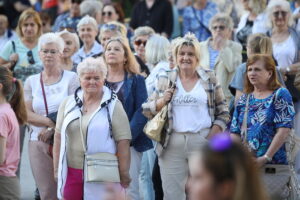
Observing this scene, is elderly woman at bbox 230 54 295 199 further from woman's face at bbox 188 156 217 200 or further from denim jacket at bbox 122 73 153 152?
woman's face at bbox 188 156 217 200

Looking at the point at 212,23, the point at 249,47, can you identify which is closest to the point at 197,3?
the point at 212,23

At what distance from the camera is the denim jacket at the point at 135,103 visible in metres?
8.36

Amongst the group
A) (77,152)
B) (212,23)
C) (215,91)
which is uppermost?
(212,23)

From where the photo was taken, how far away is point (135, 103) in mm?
8445

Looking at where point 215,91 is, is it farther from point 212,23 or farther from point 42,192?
point 212,23

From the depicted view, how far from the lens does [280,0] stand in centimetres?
1102

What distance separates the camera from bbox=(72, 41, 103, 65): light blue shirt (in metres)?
10.8

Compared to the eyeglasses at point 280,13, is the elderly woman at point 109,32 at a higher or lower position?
lower

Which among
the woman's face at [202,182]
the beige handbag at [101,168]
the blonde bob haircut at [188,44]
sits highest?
the blonde bob haircut at [188,44]

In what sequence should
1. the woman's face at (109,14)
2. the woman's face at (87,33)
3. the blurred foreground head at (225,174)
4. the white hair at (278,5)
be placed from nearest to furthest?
1. the blurred foreground head at (225,174)
2. the white hair at (278,5)
3. the woman's face at (87,33)
4. the woman's face at (109,14)

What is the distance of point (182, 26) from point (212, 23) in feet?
11.1

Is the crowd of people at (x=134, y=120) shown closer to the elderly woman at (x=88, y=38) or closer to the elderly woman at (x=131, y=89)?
the elderly woman at (x=131, y=89)

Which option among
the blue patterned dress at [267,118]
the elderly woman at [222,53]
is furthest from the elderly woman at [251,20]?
the blue patterned dress at [267,118]

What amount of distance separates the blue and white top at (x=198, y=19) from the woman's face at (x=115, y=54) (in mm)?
4863
